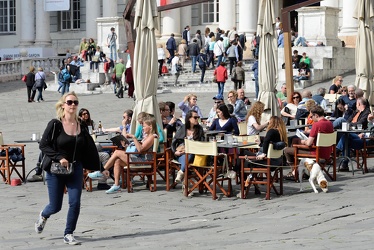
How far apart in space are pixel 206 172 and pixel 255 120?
267 cm

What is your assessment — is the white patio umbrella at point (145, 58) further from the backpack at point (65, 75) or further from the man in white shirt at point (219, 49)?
the man in white shirt at point (219, 49)

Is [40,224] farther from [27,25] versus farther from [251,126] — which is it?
[27,25]

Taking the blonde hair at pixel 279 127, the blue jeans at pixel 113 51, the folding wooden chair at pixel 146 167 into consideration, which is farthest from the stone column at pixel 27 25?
the blonde hair at pixel 279 127

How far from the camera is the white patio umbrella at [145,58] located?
1664 centimetres

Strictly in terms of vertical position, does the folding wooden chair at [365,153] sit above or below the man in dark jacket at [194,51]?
below

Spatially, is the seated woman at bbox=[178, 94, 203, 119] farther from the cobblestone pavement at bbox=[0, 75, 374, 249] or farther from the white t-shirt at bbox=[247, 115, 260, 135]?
the cobblestone pavement at bbox=[0, 75, 374, 249]

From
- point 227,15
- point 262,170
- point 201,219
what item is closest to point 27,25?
point 227,15

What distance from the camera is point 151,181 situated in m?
15.9

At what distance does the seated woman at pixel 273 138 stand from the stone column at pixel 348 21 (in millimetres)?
24976

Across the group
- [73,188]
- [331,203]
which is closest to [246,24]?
[331,203]

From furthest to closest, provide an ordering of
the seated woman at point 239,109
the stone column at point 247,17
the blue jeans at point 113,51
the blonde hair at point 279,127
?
the stone column at point 247,17 < the blue jeans at point 113,51 < the seated woman at point 239,109 < the blonde hair at point 279,127

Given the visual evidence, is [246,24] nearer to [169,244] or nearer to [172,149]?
[172,149]

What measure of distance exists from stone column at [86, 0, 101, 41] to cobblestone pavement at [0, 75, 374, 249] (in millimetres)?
33547

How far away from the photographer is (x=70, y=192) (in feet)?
37.2
